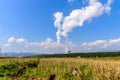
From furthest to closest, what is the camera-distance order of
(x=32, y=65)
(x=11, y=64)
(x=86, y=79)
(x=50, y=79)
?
(x=32, y=65), (x=11, y=64), (x=86, y=79), (x=50, y=79)

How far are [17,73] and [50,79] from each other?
940 millimetres

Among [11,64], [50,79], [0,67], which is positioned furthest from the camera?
[11,64]

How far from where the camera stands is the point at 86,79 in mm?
17312

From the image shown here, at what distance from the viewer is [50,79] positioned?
309 cm

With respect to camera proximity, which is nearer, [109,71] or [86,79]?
[109,71]

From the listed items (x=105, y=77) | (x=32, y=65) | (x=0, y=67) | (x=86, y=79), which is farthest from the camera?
(x=32, y=65)

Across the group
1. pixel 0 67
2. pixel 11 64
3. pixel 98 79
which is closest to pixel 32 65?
pixel 11 64

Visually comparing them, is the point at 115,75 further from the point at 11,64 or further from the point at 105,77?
the point at 11,64

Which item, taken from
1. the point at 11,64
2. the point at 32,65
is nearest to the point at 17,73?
the point at 11,64

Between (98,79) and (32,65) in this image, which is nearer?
(98,79)

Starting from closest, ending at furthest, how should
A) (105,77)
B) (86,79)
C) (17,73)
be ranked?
(17,73) → (105,77) → (86,79)

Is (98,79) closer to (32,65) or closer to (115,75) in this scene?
(115,75)

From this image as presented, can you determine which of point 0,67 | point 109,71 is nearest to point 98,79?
point 109,71

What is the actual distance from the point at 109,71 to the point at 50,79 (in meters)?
1.92
